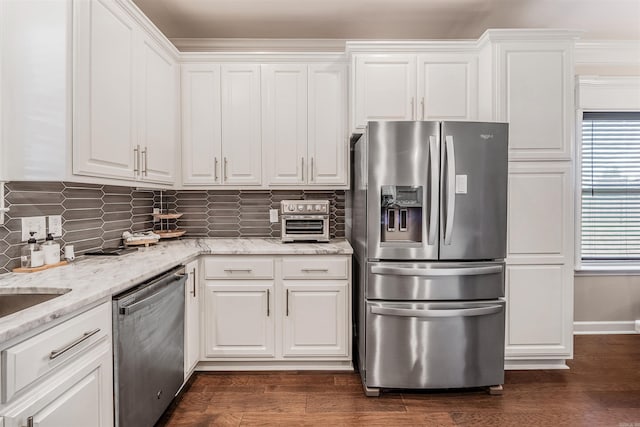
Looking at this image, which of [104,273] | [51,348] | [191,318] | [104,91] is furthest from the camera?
[191,318]

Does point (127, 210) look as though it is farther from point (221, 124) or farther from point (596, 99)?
point (596, 99)

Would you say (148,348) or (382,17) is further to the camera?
(382,17)

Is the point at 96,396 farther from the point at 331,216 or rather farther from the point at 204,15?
the point at 204,15

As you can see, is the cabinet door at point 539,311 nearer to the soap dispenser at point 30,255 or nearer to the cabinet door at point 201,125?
the cabinet door at point 201,125

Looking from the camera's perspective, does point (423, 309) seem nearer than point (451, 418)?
No

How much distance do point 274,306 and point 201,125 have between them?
61.3 inches

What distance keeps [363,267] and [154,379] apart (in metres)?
1.38

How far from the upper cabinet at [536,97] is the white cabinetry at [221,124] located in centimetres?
186

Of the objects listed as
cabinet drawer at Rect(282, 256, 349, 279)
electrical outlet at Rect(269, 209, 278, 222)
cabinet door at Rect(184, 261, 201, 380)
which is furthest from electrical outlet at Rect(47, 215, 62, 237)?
electrical outlet at Rect(269, 209, 278, 222)

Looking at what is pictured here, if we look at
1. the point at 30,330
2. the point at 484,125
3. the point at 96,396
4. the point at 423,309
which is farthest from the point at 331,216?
the point at 30,330

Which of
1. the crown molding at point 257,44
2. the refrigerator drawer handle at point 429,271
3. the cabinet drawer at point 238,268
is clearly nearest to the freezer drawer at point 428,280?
the refrigerator drawer handle at point 429,271

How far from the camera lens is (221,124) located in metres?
2.90

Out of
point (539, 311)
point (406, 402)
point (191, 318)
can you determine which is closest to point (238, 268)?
point (191, 318)

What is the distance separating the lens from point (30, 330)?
1.08 m
